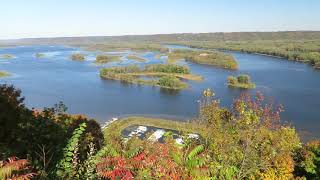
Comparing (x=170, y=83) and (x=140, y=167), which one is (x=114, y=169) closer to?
(x=140, y=167)

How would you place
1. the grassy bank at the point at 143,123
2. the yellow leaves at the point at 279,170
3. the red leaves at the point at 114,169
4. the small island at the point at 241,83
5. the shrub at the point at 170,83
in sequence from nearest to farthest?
1. the red leaves at the point at 114,169
2. the yellow leaves at the point at 279,170
3. the grassy bank at the point at 143,123
4. the shrub at the point at 170,83
5. the small island at the point at 241,83

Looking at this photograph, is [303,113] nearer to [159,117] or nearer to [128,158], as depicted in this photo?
[159,117]

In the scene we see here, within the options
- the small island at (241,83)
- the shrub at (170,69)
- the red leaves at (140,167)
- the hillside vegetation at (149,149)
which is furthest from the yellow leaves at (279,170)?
the shrub at (170,69)

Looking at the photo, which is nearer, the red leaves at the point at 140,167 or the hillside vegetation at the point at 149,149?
the hillside vegetation at the point at 149,149

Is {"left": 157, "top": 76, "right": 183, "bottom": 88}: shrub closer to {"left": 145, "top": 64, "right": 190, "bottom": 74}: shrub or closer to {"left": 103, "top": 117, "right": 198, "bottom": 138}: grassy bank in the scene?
{"left": 145, "top": 64, "right": 190, "bottom": 74}: shrub

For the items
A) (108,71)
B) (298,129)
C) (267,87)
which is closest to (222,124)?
(298,129)

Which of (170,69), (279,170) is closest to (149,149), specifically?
(279,170)

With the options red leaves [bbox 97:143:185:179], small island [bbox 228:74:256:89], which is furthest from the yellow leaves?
small island [bbox 228:74:256:89]

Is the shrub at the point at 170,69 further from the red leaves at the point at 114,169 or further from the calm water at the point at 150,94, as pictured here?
the red leaves at the point at 114,169
